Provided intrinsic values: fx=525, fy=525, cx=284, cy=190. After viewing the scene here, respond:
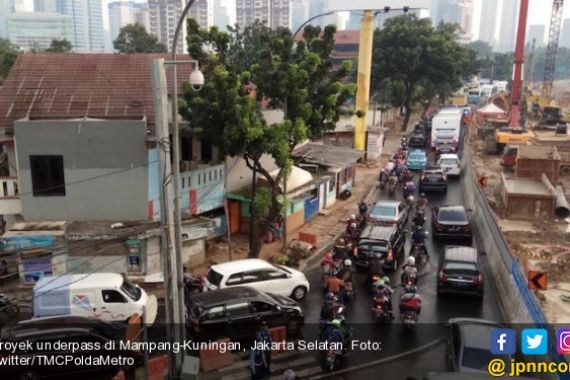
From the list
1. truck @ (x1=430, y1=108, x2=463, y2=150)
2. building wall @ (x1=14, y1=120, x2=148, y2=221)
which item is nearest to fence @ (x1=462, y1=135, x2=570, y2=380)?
building wall @ (x1=14, y1=120, x2=148, y2=221)

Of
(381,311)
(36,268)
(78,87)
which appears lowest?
(381,311)

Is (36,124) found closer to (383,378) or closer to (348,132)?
(383,378)

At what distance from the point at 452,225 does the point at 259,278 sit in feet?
32.0

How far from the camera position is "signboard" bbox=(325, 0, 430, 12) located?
117 feet

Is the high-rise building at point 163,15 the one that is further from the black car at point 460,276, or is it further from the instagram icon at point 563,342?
the instagram icon at point 563,342

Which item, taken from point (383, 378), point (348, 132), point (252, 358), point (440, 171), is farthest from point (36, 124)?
point (348, 132)

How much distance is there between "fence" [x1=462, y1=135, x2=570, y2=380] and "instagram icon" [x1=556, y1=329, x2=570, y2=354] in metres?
0.11

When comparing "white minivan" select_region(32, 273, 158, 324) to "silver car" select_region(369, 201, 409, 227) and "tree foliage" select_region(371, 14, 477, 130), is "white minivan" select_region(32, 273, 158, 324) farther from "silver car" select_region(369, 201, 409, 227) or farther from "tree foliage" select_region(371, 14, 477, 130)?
"tree foliage" select_region(371, 14, 477, 130)

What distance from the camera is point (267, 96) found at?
18.8 metres

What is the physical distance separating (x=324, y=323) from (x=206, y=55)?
395 inches

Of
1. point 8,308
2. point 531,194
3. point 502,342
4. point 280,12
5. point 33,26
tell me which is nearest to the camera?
point 502,342

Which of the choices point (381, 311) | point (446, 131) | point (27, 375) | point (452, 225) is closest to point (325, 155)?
point (452, 225)

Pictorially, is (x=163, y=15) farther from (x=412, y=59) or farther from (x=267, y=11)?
(x=412, y=59)

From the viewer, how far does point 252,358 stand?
37.6 ft
